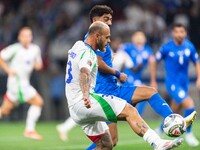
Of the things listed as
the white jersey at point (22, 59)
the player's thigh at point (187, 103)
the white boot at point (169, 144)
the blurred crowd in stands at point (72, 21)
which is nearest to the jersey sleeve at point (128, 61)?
the white jersey at point (22, 59)

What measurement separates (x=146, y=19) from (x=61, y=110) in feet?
12.7

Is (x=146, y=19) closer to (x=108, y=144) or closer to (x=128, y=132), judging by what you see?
(x=128, y=132)

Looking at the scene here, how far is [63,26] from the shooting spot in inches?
955

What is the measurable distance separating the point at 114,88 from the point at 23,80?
6.48 m

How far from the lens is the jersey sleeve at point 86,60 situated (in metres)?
9.18

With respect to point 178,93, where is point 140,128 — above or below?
below

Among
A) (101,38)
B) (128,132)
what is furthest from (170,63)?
(101,38)

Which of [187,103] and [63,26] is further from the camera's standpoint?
[63,26]

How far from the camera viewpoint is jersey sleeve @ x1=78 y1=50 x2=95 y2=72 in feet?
30.1

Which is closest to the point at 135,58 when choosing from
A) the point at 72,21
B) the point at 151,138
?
the point at 72,21

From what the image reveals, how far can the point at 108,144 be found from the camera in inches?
391

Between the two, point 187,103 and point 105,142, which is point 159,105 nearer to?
point 105,142

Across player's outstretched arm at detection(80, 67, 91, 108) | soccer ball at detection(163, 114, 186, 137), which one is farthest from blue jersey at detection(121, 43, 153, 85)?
player's outstretched arm at detection(80, 67, 91, 108)

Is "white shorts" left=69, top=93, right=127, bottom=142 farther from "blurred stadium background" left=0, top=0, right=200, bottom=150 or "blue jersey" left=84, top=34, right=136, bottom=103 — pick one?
"blurred stadium background" left=0, top=0, right=200, bottom=150
